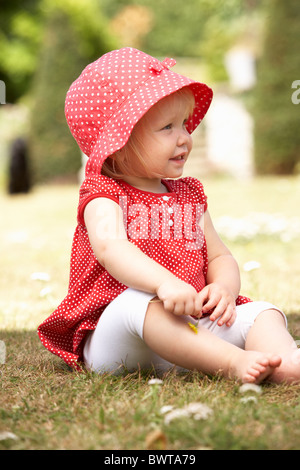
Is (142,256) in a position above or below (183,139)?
below

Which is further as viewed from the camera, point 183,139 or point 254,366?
point 183,139

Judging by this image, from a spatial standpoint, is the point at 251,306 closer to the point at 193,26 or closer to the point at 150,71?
the point at 150,71

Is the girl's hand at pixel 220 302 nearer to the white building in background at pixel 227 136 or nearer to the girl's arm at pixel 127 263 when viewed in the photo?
the girl's arm at pixel 127 263

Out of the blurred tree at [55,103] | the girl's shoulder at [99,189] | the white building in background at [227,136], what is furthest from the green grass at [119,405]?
the white building in background at [227,136]

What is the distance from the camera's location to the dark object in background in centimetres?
1105

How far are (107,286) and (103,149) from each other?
17.3 inches

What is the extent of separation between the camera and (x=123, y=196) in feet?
7.16

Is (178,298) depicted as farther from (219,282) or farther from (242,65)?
(242,65)

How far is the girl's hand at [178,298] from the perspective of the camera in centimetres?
187

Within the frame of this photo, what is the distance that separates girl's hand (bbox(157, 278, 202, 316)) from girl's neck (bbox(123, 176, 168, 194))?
490 mm

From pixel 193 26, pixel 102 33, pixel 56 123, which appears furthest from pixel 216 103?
pixel 193 26

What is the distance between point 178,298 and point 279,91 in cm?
932

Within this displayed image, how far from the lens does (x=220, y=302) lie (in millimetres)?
2121

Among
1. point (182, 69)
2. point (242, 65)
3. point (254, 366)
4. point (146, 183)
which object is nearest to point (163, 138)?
point (146, 183)
